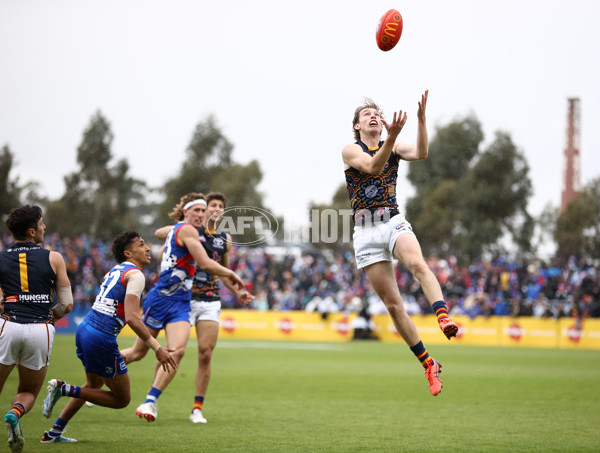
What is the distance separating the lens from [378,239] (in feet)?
24.7

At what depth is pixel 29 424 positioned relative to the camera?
8.83 m

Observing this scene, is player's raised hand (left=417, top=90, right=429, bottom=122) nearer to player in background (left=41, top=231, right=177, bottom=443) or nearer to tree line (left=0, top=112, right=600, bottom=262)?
player in background (left=41, top=231, right=177, bottom=443)

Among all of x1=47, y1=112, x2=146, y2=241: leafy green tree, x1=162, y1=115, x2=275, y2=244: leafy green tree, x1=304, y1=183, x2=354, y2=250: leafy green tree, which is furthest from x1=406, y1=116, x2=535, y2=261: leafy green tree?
x1=47, y1=112, x2=146, y2=241: leafy green tree

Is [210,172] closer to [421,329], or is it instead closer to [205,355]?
[421,329]

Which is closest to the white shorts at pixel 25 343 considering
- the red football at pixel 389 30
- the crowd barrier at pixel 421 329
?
the red football at pixel 389 30

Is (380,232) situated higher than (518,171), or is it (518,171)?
(518,171)

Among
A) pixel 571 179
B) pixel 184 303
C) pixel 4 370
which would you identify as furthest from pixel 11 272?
pixel 571 179

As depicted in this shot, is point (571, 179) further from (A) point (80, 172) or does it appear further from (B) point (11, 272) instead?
(B) point (11, 272)

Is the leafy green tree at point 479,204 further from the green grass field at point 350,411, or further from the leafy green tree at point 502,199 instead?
the green grass field at point 350,411

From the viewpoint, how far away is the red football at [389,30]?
7.75 meters

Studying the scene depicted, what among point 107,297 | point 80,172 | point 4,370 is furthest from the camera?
point 80,172

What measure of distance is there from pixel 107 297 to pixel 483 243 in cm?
4353

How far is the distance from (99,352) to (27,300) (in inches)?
38.1

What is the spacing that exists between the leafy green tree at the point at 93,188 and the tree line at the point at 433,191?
0.23 feet
